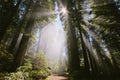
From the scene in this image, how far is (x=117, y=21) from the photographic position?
12.3 m

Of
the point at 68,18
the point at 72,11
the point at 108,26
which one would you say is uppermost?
the point at 72,11

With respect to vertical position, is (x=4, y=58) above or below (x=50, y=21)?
below

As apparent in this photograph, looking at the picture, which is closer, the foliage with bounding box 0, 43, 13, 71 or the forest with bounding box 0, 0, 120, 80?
the foliage with bounding box 0, 43, 13, 71

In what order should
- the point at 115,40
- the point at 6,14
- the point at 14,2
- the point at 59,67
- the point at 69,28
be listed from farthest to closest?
the point at 59,67 → the point at 69,28 → the point at 115,40 → the point at 14,2 → the point at 6,14

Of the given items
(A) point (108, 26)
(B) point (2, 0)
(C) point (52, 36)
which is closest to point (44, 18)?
(B) point (2, 0)

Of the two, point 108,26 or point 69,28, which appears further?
point 69,28

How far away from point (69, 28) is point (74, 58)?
425 cm

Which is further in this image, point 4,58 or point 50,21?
point 50,21

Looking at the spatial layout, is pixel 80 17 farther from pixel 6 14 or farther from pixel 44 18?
pixel 6 14

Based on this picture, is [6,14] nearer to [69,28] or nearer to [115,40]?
[69,28]

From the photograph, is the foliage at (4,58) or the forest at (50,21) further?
the forest at (50,21)

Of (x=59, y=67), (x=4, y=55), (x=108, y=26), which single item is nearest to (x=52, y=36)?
(x=59, y=67)

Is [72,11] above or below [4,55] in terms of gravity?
above

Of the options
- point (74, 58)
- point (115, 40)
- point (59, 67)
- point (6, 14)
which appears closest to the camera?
point (6, 14)
